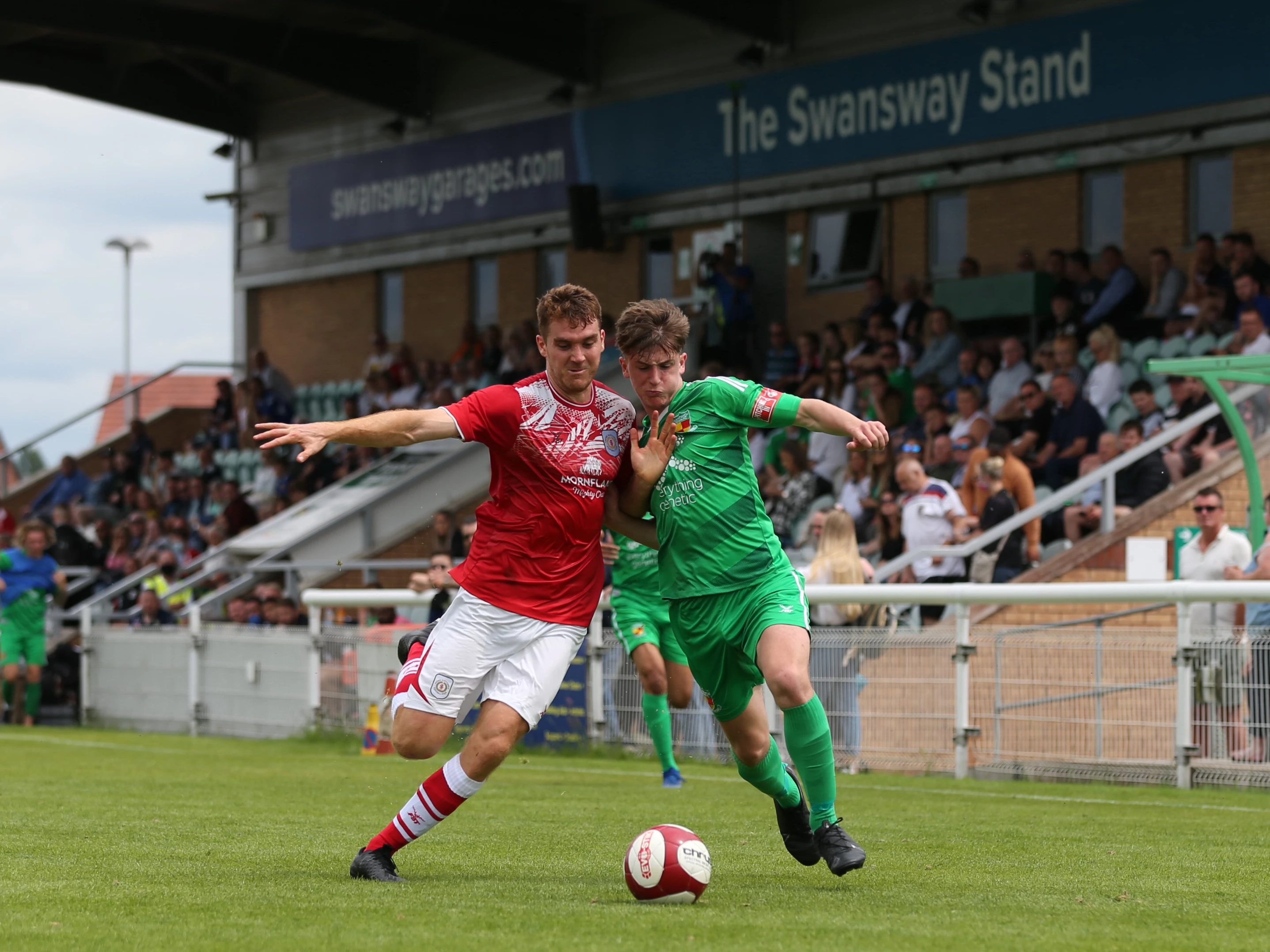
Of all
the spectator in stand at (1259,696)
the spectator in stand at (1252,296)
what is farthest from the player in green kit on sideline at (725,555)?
the spectator in stand at (1252,296)

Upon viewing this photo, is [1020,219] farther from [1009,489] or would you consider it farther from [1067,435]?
[1009,489]

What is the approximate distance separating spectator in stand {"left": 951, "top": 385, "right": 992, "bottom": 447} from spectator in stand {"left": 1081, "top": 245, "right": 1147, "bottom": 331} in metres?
1.61

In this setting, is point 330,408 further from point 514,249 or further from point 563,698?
point 563,698

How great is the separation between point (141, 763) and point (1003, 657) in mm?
6836

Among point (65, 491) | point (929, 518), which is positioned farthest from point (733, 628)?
point (65, 491)

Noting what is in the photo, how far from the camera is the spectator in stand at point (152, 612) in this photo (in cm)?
A: 2136

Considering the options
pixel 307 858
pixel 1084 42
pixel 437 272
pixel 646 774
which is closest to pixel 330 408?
pixel 437 272

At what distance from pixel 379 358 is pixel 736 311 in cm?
833

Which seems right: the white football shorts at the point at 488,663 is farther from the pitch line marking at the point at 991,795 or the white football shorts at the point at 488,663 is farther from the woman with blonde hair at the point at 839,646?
the woman with blonde hair at the point at 839,646

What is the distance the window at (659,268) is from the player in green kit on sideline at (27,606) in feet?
31.2

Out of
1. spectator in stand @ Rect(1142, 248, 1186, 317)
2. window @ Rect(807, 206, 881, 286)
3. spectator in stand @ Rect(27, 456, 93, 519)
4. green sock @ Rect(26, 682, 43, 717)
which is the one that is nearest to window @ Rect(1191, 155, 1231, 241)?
spectator in stand @ Rect(1142, 248, 1186, 317)

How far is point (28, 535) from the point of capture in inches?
820

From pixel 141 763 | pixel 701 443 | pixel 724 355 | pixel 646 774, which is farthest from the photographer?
pixel 724 355

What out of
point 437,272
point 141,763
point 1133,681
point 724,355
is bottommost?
point 141,763
